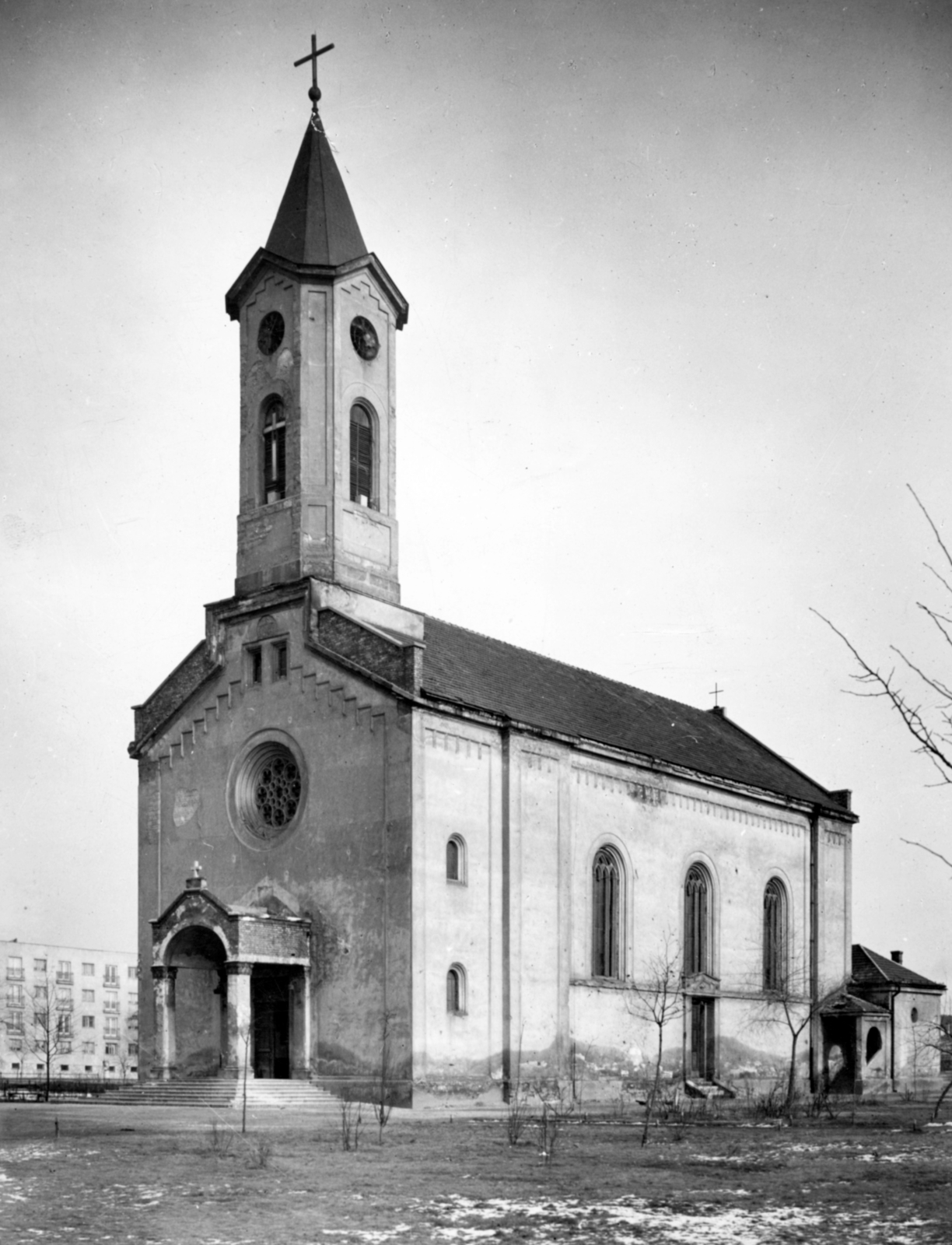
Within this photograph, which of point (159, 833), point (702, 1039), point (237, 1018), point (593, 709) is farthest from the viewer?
point (593, 709)

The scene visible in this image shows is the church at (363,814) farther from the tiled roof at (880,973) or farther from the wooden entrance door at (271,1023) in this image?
the tiled roof at (880,973)

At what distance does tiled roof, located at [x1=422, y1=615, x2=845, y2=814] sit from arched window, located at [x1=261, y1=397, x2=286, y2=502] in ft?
19.2

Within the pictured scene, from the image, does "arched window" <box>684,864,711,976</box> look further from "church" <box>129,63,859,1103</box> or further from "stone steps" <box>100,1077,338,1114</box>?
"stone steps" <box>100,1077,338,1114</box>

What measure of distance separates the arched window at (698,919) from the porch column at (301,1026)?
45.8ft

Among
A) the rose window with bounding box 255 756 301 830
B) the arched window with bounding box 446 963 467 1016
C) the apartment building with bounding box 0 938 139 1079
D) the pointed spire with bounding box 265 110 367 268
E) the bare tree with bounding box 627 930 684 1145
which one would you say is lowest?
the apartment building with bounding box 0 938 139 1079

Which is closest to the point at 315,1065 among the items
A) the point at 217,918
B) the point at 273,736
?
the point at 217,918

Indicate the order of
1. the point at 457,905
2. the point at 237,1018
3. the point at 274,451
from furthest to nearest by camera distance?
the point at 274,451 → the point at 457,905 → the point at 237,1018

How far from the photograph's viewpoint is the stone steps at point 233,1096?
29766 mm

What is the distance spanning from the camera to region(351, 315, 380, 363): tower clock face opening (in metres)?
37.4

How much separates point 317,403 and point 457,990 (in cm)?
1537

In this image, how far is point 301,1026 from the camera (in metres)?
32.9

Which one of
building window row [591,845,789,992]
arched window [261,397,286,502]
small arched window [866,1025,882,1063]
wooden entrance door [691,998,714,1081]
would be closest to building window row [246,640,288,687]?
arched window [261,397,286,502]

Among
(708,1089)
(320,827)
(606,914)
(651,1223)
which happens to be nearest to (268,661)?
(320,827)

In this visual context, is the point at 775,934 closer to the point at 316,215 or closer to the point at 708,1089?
the point at 708,1089
